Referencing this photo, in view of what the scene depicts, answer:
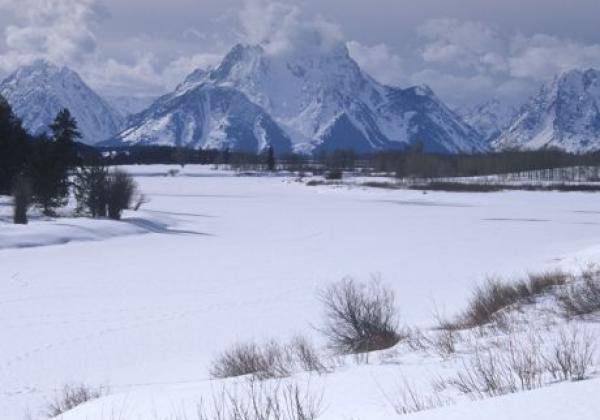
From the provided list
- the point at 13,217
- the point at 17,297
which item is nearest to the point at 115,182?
the point at 13,217

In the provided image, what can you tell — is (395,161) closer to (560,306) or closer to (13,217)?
(13,217)

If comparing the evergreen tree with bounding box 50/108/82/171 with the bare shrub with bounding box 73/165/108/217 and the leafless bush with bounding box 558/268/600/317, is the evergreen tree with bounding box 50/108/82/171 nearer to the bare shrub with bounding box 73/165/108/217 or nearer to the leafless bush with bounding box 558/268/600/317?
the bare shrub with bounding box 73/165/108/217

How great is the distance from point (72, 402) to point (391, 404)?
202 inches

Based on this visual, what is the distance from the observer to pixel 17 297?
2114 centimetres

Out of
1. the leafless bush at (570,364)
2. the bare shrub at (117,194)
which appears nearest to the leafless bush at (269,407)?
the leafless bush at (570,364)

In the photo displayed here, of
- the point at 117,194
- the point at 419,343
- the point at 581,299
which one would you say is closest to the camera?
the point at 419,343

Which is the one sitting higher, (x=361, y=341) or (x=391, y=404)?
(x=391, y=404)

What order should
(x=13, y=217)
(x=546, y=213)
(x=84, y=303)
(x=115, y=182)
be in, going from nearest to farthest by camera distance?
(x=84, y=303) < (x=13, y=217) < (x=115, y=182) < (x=546, y=213)

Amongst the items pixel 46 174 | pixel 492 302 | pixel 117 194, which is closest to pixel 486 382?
pixel 492 302

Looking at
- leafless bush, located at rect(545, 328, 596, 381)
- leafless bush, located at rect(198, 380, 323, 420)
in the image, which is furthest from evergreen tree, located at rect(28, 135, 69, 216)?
leafless bush, located at rect(545, 328, 596, 381)

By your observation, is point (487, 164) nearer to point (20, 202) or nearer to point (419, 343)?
point (20, 202)

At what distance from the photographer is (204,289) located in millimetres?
23453

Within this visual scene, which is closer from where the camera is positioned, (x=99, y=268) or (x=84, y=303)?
(x=84, y=303)

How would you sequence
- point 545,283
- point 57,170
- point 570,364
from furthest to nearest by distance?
point 57,170
point 545,283
point 570,364
